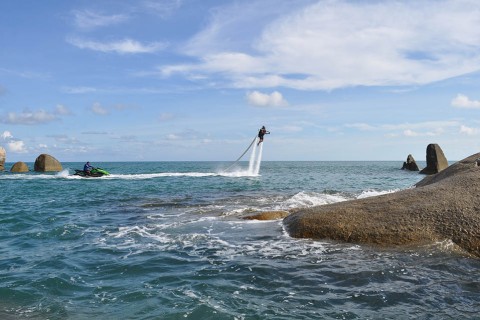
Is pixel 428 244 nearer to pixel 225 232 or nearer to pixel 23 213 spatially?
pixel 225 232

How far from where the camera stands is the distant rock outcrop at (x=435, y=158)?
5191 cm

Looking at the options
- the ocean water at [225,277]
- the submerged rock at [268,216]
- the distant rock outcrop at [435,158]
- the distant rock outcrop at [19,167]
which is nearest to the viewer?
the ocean water at [225,277]

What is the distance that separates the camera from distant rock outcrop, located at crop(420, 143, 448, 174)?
5191 centimetres

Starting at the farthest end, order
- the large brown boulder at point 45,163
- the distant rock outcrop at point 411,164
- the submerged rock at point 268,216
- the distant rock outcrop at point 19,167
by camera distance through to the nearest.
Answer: the large brown boulder at point 45,163 → the distant rock outcrop at point 411,164 → the distant rock outcrop at point 19,167 → the submerged rock at point 268,216

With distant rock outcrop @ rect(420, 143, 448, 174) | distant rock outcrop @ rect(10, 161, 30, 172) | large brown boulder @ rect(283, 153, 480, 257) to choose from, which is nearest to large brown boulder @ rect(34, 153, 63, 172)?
distant rock outcrop @ rect(10, 161, 30, 172)

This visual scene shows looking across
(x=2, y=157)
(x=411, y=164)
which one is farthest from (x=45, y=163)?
(x=411, y=164)

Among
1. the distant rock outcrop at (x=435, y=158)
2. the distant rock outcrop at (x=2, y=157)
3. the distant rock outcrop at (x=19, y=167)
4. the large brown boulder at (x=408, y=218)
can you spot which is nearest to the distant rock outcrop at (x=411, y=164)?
the distant rock outcrop at (x=435, y=158)

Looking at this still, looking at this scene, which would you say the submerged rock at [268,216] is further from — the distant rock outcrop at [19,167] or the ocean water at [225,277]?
the distant rock outcrop at [19,167]

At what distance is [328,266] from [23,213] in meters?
16.7

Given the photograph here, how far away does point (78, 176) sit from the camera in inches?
2110

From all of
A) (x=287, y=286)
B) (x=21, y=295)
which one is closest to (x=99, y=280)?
(x=21, y=295)

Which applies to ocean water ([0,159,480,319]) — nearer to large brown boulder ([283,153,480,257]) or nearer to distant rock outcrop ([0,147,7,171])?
large brown boulder ([283,153,480,257])

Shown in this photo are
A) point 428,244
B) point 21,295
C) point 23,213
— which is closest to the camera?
point 21,295

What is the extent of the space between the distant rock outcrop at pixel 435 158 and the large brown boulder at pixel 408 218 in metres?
42.9
